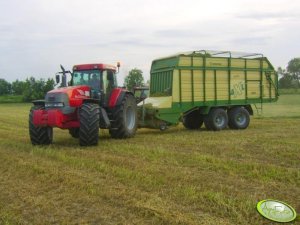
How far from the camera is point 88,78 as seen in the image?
1240 cm

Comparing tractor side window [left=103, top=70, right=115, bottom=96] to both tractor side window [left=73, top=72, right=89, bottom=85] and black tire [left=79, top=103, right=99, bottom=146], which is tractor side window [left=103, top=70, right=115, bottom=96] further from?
black tire [left=79, top=103, right=99, bottom=146]

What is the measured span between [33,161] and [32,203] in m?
3.17

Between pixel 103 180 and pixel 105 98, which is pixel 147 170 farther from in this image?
pixel 105 98

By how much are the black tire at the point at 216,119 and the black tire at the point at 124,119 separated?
3274 millimetres

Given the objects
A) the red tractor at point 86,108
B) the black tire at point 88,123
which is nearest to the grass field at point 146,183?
the black tire at point 88,123

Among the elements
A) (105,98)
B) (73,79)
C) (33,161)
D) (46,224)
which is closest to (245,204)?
(46,224)

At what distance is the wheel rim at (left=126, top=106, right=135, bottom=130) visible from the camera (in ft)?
42.6

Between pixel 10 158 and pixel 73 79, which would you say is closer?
pixel 10 158

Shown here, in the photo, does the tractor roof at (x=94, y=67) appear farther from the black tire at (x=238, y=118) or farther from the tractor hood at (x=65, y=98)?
the black tire at (x=238, y=118)

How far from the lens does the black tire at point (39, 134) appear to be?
11.4m

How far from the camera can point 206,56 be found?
50.6 ft

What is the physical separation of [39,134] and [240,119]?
7758mm

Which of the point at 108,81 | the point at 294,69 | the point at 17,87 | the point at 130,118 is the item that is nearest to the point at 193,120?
the point at 130,118

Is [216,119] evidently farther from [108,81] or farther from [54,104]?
[54,104]
